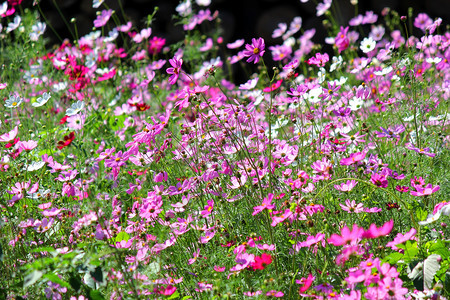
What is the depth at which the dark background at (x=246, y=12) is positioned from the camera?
4.30 metres

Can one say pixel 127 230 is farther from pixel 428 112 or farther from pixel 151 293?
pixel 428 112

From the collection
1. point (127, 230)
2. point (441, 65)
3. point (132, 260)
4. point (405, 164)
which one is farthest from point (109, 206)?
point (441, 65)

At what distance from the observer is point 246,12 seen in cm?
456

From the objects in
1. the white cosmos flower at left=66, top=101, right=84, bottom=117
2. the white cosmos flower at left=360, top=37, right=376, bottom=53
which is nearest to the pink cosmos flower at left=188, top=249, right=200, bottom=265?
the white cosmos flower at left=66, top=101, right=84, bottom=117

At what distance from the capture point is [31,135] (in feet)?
8.22

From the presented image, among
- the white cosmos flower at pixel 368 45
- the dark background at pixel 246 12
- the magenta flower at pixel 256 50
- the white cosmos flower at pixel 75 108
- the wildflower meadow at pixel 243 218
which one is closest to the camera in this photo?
the wildflower meadow at pixel 243 218

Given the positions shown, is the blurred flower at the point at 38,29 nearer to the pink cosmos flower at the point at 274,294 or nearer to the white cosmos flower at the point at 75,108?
the white cosmos flower at the point at 75,108

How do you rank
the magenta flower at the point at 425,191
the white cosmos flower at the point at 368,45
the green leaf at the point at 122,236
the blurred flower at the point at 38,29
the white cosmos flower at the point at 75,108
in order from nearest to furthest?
the magenta flower at the point at 425,191
the green leaf at the point at 122,236
the white cosmos flower at the point at 75,108
the white cosmos flower at the point at 368,45
the blurred flower at the point at 38,29

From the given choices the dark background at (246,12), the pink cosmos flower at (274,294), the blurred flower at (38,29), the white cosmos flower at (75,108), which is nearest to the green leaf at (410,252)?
the pink cosmos flower at (274,294)

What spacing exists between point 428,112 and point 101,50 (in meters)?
1.93

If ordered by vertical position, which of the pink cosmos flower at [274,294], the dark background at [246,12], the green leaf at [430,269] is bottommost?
the dark background at [246,12]

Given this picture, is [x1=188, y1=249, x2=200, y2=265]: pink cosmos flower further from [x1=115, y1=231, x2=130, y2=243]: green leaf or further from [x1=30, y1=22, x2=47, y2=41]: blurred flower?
[x1=30, y1=22, x2=47, y2=41]: blurred flower

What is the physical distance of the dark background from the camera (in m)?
4.30

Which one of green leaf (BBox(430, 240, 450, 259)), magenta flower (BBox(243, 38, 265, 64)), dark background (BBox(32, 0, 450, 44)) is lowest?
dark background (BBox(32, 0, 450, 44))
